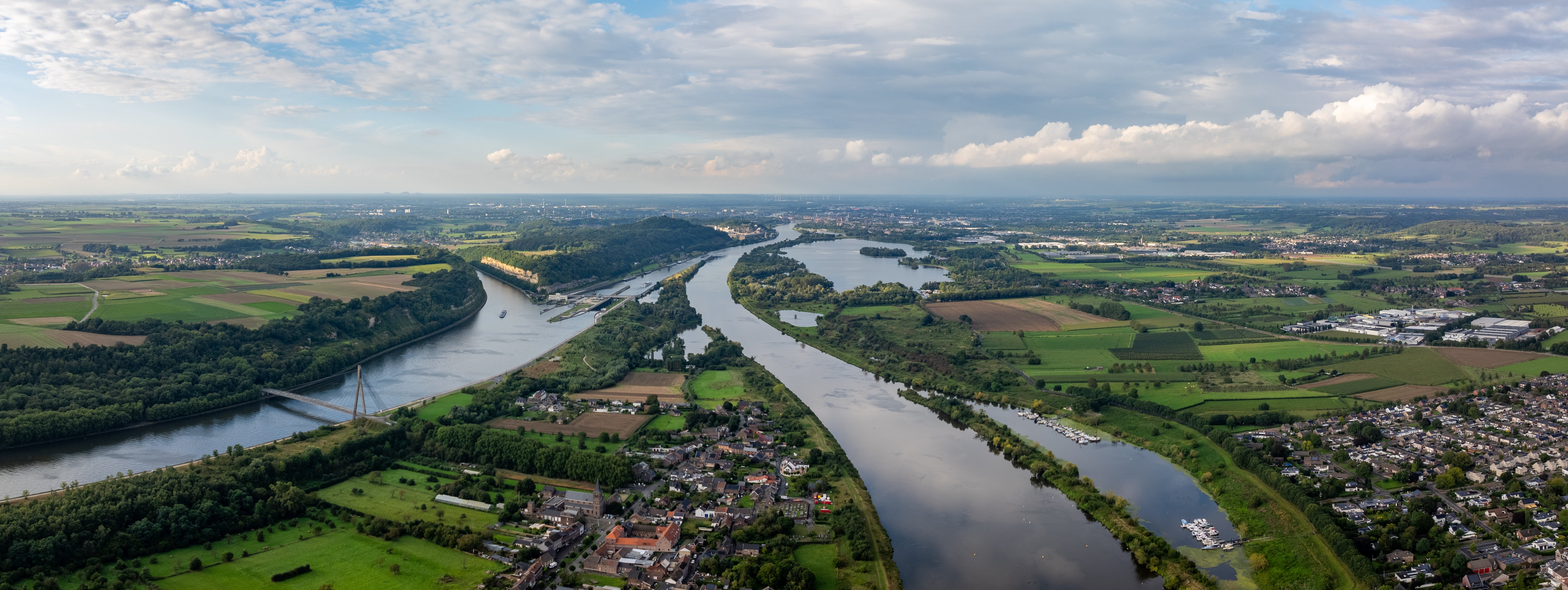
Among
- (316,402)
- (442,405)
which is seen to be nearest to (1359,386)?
(442,405)

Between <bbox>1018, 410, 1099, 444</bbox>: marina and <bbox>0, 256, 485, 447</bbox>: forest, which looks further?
<bbox>1018, 410, 1099, 444</bbox>: marina

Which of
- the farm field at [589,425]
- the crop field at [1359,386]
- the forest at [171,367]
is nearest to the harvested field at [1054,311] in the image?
the crop field at [1359,386]

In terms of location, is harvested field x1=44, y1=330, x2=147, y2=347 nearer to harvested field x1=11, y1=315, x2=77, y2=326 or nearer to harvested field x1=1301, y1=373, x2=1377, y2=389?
harvested field x1=11, y1=315, x2=77, y2=326

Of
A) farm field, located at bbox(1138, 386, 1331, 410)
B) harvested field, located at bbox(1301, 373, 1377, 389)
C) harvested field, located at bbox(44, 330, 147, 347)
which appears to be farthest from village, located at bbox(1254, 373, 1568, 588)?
harvested field, located at bbox(44, 330, 147, 347)

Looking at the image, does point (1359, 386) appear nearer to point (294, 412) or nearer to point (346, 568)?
point (346, 568)

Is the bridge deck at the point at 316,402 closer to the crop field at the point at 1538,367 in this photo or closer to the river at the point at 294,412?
the river at the point at 294,412

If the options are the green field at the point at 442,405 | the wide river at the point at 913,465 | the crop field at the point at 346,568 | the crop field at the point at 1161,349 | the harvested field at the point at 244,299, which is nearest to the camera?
the crop field at the point at 346,568

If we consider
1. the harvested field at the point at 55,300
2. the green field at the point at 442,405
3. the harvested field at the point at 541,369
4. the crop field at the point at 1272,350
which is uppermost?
the harvested field at the point at 55,300
